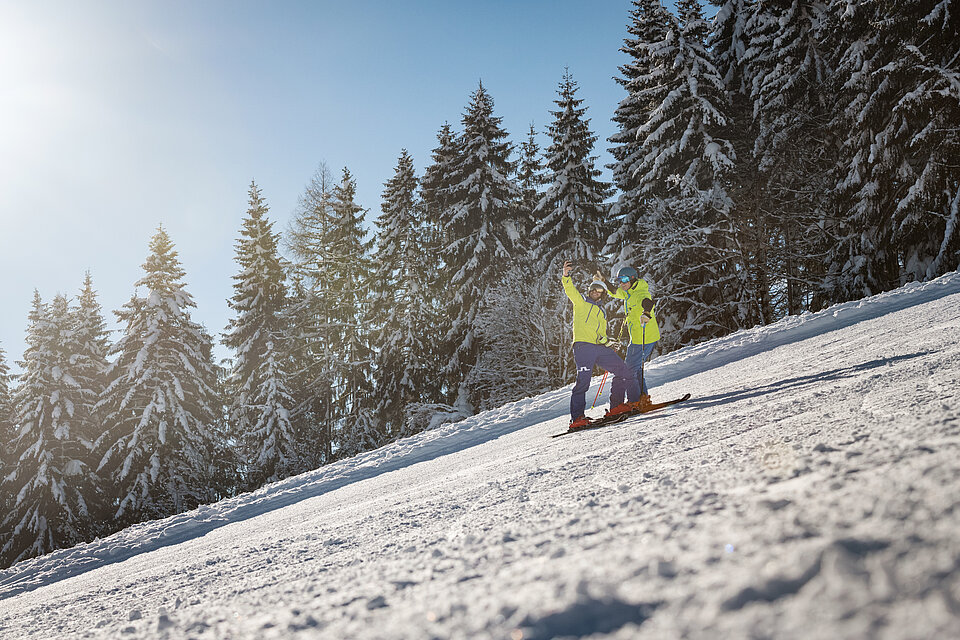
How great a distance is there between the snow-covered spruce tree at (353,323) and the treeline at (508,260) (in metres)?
0.11

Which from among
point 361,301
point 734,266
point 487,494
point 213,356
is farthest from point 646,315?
point 213,356

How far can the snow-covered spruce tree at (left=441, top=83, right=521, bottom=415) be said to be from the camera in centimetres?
2278

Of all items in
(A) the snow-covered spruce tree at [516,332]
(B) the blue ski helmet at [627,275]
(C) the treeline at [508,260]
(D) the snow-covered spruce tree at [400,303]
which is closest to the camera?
(B) the blue ski helmet at [627,275]

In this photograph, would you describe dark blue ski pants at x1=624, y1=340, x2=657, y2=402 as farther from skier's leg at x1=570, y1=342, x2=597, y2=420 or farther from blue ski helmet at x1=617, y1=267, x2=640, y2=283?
blue ski helmet at x1=617, y1=267, x2=640, y2=283

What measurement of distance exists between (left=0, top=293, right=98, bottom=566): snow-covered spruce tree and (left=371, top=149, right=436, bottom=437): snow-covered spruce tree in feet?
40.8

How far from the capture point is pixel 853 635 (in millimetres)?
913

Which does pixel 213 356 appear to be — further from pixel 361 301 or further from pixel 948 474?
pixel 948 474

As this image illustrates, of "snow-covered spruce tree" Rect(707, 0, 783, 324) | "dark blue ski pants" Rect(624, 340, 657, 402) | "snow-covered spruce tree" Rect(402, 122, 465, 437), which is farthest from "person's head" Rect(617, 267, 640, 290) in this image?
"snow-covered spruce tree" Rect(402, 122, 465, 437)

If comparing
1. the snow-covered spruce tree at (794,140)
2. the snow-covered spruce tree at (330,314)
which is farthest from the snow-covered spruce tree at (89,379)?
the snow-covered spruce tree at (794,140)

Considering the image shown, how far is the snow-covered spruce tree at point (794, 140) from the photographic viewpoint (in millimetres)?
17672

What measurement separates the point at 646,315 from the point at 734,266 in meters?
13.9

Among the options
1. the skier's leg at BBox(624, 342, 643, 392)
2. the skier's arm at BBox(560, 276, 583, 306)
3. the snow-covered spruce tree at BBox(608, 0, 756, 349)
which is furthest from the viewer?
the snow-covered spruce tree at BBox(608, 0, 756, 349)

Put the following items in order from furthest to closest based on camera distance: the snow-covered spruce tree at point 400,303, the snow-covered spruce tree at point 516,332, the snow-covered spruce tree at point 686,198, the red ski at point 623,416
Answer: the snow-covered spruce tree at point 400,303 → the snow-covered spruce tree at point 516,332 → the snow-covered spruce tree at point 686,198 → the red ski at point 623,416

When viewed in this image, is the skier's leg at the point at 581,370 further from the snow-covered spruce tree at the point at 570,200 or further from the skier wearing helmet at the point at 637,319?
the snow-covered spruce tree at the point at 570,200
